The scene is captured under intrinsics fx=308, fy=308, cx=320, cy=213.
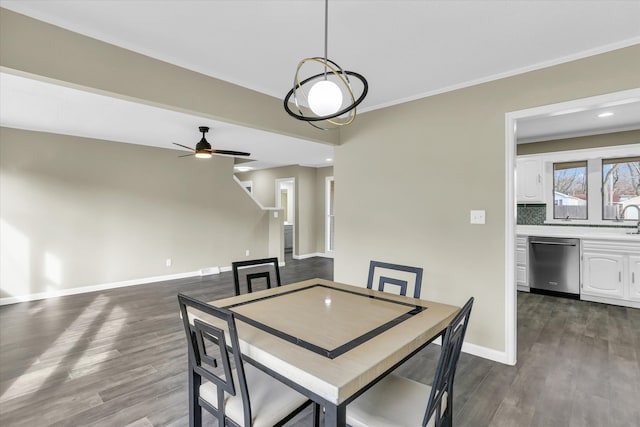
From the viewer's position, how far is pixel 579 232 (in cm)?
469

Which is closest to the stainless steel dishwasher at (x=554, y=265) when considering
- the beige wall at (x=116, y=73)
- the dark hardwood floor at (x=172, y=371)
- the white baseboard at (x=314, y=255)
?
the dark hardwood floor at (x=172, y=371)

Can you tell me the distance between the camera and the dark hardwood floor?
200cm

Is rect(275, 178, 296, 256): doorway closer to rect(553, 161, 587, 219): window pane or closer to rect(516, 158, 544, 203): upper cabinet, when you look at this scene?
rect(516, 158, 544, 203): upper cabinet

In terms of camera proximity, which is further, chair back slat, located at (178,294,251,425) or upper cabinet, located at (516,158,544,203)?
upper cabinet, located at (516,158,544,203)

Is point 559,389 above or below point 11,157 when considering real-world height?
below

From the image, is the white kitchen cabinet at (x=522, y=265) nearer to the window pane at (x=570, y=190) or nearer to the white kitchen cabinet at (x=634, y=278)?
the window pane at (x=570, y=190)

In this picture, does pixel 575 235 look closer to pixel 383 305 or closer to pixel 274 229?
pixel 383 305

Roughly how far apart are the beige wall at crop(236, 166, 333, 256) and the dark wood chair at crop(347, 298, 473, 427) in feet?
21.7

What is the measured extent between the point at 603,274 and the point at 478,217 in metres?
2.81

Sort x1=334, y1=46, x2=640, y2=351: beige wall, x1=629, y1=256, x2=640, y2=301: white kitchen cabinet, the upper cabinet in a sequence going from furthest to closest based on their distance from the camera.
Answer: the upper cabinet
x1=629, y1=256, x2=640, y2=301: white kitchen cabinet
x1=334, y1=46, x2=640, y2=351: beige wall

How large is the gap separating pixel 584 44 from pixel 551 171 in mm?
3477

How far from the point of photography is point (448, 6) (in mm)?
1847

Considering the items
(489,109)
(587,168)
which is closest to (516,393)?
(489,109)

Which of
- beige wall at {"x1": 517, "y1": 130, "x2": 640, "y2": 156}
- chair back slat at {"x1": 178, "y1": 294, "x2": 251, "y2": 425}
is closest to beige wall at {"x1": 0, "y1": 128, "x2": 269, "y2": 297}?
chair back slat at {"x1": 178, "y1": 294, "x2": 251, "y2": 425}
